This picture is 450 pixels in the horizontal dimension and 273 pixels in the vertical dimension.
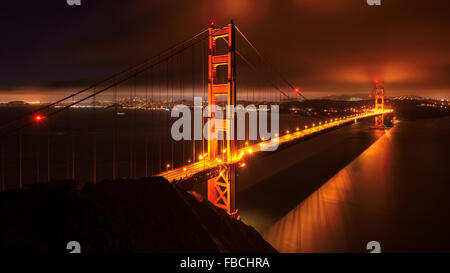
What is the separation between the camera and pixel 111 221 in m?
5.81

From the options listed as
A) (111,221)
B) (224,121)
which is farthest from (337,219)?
(111,221)

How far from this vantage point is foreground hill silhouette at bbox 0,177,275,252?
16.7 feet

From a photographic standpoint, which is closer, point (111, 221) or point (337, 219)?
point (111, 221)

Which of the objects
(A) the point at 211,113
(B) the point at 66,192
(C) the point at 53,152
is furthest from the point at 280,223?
(C) the point at 53,152

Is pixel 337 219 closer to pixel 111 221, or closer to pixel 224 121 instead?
pixel 224 121

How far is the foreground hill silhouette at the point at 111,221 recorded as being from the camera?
5.09m

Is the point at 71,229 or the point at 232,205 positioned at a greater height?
the point at 71,229

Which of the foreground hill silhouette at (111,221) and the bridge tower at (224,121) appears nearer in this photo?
the foreground hill silhouette at (111,221)

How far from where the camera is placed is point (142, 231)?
20.3 ft

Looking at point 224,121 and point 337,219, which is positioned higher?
point 224,121

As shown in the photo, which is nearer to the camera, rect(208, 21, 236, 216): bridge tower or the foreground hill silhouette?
the foreground hill silhouette
